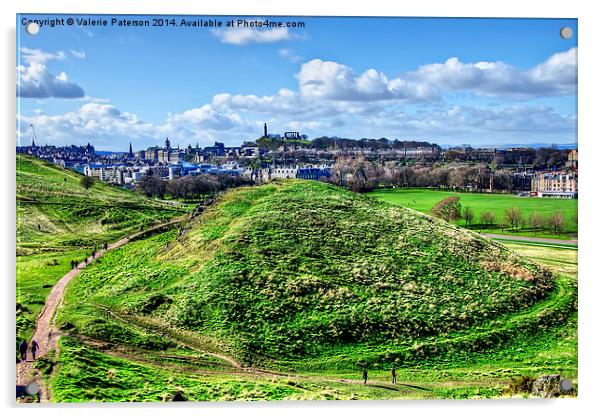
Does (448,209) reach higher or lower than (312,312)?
higher

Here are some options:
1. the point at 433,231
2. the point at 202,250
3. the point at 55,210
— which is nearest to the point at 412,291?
the point at 433,231

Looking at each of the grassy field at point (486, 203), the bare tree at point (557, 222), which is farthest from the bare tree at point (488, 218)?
the bare tree at point (557, 222)

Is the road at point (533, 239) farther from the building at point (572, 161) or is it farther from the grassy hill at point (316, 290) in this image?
the building at point (572, 161)

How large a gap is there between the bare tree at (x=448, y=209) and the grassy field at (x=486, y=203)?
18 centimetres

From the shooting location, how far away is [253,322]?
806 inches

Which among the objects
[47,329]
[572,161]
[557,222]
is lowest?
[47,329]

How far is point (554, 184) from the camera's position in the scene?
23234 millimetres

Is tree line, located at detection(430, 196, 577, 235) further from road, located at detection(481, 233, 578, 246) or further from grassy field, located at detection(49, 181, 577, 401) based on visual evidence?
grassy field, located at detection(49, 181, 577, 401)

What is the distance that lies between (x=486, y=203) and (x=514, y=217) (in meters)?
1.30

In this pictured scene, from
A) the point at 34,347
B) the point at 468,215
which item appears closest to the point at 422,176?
the point at 468,215

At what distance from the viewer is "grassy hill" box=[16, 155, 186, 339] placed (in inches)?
793

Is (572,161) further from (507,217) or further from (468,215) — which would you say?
(468,215)

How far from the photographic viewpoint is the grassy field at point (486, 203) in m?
23.0

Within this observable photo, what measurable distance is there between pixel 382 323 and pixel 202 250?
769 cm
